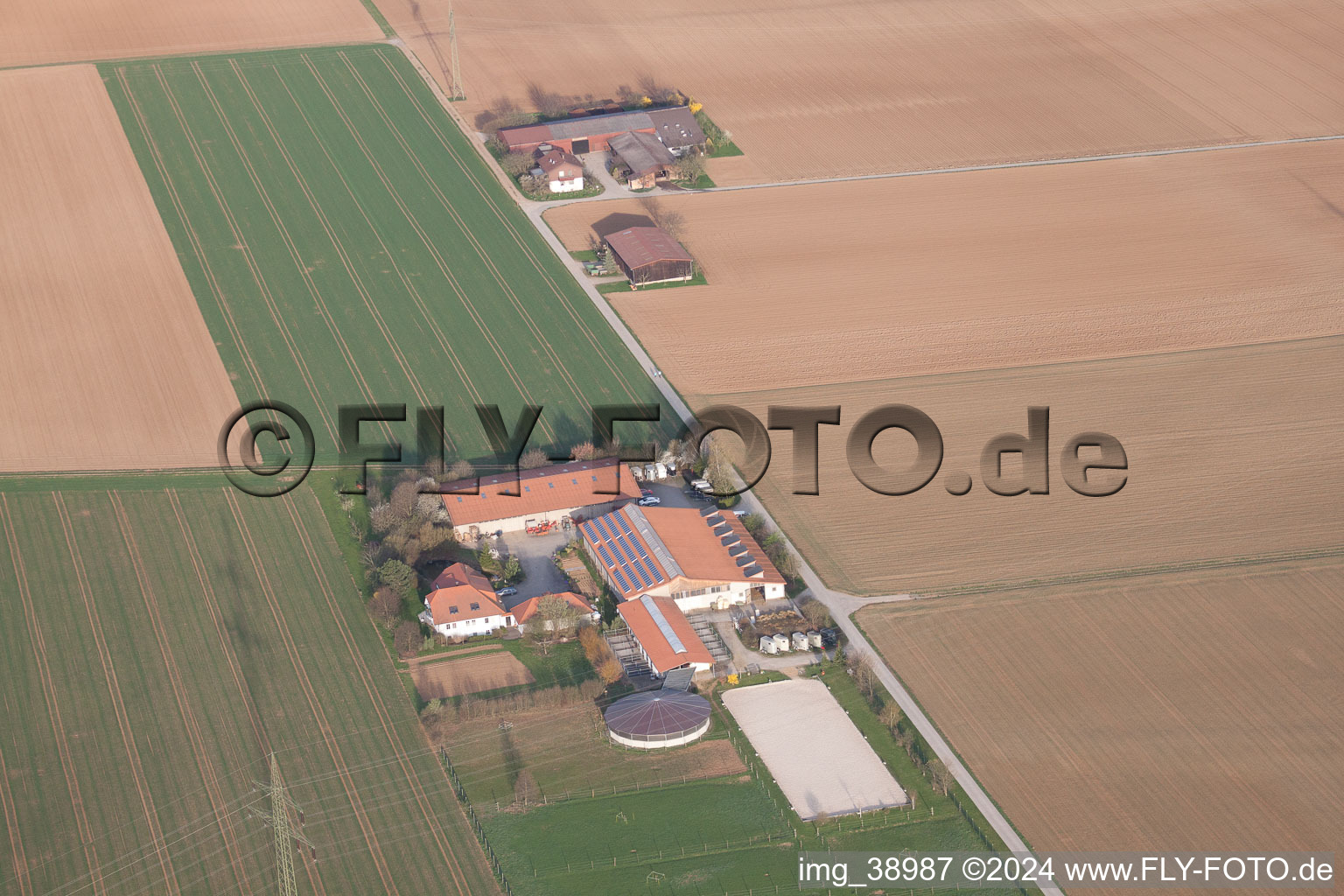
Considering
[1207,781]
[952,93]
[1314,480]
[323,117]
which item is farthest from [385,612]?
[952,93]

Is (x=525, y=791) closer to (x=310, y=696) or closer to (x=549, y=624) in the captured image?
(x=549, y=624)

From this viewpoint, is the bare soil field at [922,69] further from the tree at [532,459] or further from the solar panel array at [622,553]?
the solar panel array at [622,553]

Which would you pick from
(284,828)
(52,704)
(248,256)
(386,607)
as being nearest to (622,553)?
(386,607)

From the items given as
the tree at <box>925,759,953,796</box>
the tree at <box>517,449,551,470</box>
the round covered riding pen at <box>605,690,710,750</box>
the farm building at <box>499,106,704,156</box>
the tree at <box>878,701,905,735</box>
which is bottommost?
the tree at <box>925,759,953,796</box>

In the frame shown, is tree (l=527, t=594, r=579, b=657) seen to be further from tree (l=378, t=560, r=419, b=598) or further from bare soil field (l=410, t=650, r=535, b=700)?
tree (l=378, t=560, r=419, b=598)

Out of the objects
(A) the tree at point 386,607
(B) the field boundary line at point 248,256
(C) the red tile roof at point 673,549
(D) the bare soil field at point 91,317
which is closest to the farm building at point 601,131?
(B) the field boundary line at point 248,256

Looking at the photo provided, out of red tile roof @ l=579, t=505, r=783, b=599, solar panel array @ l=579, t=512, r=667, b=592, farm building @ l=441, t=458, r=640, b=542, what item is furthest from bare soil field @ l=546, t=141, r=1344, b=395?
solar panel array @ l=579, t=512, r=667, b=592

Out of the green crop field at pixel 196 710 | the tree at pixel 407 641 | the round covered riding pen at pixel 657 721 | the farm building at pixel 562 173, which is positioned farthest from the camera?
the farm building at pixel 562 173
